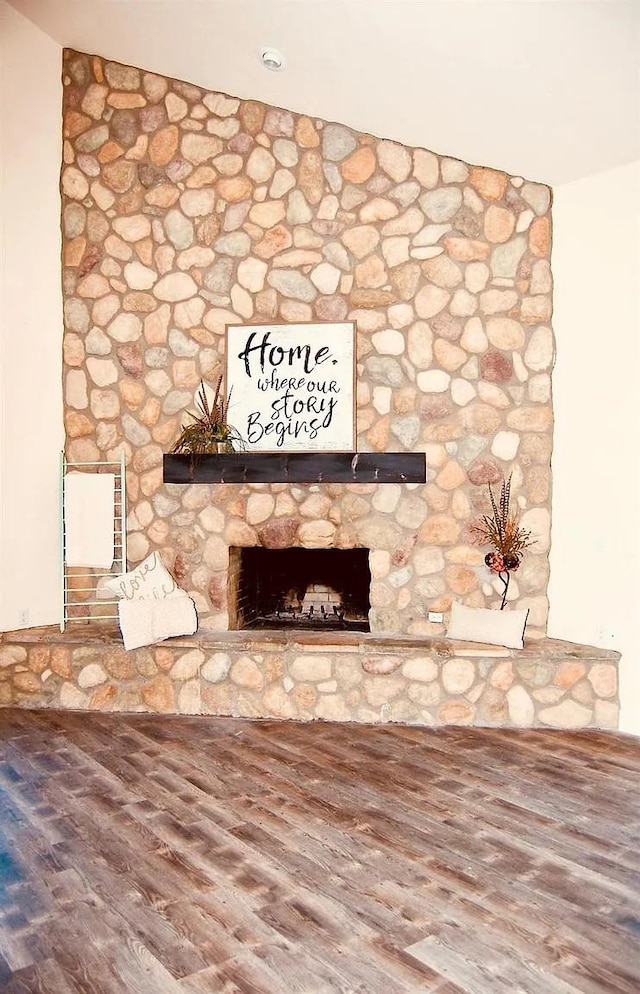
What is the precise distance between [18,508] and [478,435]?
2.85m

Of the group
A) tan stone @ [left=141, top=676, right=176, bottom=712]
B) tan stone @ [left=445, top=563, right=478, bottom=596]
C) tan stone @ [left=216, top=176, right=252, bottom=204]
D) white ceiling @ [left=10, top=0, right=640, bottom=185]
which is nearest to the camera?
white ceiling @ [left=10, top=0, right=640, bottom=185]

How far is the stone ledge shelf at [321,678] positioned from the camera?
4.04 metres

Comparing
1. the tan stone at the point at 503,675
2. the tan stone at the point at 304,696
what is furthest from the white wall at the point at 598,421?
the tan stone at the point at 304,696

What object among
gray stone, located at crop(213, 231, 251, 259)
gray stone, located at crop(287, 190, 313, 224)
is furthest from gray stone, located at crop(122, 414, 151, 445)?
gray stone, located at crop(287, 190, 313, 224)

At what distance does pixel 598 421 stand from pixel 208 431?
2285 mm

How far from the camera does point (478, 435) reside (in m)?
4.43

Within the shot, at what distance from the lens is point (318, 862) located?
8.59 ft

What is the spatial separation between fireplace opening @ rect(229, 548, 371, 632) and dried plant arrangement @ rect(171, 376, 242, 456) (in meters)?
0.68

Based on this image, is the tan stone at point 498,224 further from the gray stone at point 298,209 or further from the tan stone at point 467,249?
the gray stone at point 298,209

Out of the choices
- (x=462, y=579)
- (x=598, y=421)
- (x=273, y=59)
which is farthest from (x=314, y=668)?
(x=273, y=59)

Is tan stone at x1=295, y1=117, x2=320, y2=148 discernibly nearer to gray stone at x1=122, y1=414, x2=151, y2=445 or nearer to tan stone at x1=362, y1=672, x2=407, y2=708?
gray stone at x1=122, y1=414, x2=151, y2=445

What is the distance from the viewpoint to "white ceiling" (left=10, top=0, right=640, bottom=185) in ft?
10.4

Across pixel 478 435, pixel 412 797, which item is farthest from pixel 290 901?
pixel 478 435

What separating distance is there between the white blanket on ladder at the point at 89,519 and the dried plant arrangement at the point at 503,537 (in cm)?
226
